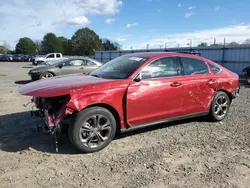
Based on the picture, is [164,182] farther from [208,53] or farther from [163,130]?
[208,53]

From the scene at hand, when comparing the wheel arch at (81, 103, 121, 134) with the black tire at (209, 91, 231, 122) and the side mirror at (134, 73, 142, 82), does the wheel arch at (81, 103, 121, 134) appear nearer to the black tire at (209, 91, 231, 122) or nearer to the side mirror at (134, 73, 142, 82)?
the side mirror at (134, 73, 142, 82)

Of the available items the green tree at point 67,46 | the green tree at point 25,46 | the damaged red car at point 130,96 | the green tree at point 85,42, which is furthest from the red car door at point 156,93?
the green tree at point 25,46

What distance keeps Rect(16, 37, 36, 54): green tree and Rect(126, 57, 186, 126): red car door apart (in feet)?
290

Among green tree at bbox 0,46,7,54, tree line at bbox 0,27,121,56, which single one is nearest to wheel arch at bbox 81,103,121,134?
tree line at bbox 0,27,121,56

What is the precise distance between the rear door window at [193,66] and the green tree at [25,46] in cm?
8816

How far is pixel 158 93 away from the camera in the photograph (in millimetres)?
4477

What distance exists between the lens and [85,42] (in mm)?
74938

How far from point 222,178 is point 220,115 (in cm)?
265

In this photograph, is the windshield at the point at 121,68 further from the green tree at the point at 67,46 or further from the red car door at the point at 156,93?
the green tree at the point at 67,46

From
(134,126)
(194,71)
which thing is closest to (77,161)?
(134,126)

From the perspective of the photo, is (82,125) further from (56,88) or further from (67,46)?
(67,46)

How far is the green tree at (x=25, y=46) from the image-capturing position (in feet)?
280

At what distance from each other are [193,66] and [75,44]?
73.9 m

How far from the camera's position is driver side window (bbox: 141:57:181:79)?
14.6 ft
